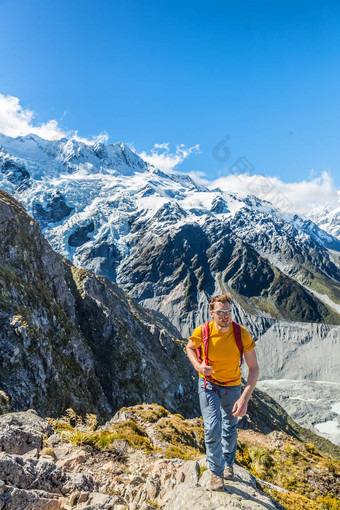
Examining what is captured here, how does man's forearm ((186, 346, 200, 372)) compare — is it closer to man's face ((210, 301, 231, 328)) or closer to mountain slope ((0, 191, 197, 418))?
man's face ((210, 301, 231, 328))

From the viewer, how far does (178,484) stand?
24.3ft

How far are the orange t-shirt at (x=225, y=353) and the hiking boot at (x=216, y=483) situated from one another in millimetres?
2080

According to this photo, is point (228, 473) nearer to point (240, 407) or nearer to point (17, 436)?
point (240, 407)

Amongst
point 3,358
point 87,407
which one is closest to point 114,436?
point 3,358

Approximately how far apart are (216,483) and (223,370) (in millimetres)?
2463

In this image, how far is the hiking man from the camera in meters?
7.65

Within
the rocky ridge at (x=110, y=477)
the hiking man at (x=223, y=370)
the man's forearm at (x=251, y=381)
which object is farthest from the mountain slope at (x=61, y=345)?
the man's forearm at (x=251, y=381)

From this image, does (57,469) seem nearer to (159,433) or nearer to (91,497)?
(91,497)

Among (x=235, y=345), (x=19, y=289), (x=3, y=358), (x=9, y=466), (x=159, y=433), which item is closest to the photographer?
(x=9, y=466)

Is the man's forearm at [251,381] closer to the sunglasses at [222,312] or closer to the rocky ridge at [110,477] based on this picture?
the sunglasses at [222,312]

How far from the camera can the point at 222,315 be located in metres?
7.63

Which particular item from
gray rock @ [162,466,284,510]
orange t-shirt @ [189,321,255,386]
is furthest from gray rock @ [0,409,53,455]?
orange t-shirt @ [189,321,255,386]

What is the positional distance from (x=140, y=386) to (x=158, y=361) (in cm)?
2350

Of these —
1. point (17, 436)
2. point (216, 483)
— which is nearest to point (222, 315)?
point (216, 483)
